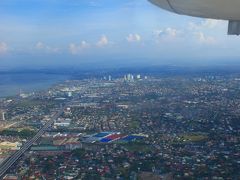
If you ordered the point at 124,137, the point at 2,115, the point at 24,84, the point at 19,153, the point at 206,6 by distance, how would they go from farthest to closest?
the point at 24,84
the point at 2,115
the point at 124,137
the point at 19,153
the point at 206,6

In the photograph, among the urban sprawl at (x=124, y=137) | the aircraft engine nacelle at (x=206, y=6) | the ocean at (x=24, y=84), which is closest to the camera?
the aircraft engine nacelle at (x=206, y=6)

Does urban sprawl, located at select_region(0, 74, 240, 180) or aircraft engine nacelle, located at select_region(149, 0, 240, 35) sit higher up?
aircraft engine nacelle, located at select_region(149, 0, 240, 35)

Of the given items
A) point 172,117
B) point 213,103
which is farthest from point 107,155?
point 213,103

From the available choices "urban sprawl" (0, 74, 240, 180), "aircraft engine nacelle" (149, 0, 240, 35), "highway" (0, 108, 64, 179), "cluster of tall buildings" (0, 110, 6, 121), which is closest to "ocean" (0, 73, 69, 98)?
"urban sprawl" (0, 74, 240, 180)

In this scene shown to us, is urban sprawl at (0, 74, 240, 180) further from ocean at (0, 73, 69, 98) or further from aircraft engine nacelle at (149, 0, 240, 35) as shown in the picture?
aircraft engine nacelle at (149, 0, 240, 35)

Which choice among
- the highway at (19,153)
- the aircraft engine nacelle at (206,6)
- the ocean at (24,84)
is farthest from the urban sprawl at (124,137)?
the aircraft engine nacelle at (206,6)

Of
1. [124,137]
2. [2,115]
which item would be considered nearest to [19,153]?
[124,137]

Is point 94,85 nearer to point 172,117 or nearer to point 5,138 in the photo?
point 172,117

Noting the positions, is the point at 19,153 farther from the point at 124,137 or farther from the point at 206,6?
the point at 206,6

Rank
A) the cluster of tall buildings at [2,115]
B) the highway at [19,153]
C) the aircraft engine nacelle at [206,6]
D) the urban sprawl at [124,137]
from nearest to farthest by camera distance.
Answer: the aircraft engine nacelle at [206,6]
the urban sprawl at [124,137]
the highway at [19,153]
the cluster of tall buildings at [2,115]

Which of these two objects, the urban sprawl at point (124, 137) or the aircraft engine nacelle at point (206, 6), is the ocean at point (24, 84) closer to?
the urban sprawl at point (124, 137)

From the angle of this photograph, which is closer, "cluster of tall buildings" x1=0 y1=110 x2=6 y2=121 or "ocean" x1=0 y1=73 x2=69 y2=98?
"cluster of tall buildings" x1=0 y1=110 x2=6 y2=121
